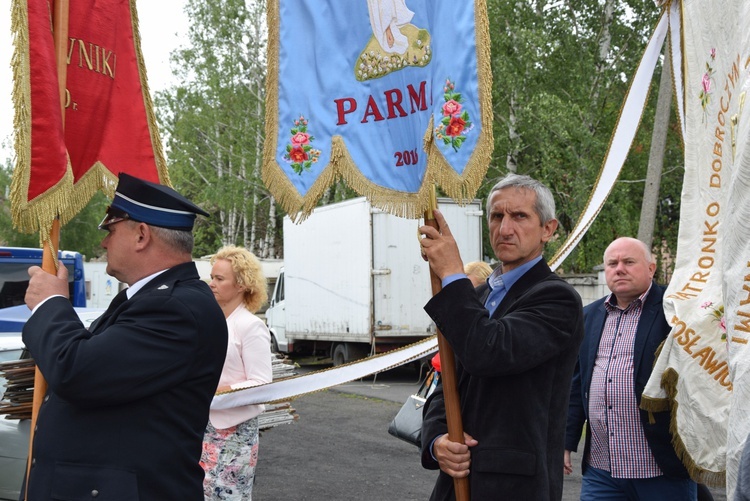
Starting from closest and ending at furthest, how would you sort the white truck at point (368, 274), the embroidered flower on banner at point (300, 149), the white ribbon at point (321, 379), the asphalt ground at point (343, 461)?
the embroidered flower on banner at point (300, 149)
the white ribbon at point (321, 379)
the asphalt ground at point (343, 461)
the white truck at point (368, 274)

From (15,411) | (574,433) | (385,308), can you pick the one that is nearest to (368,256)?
(385,308)

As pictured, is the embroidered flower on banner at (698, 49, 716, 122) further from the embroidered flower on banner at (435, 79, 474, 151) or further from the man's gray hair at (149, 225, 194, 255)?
the man's gray hair at (149, 225, 194, 255)

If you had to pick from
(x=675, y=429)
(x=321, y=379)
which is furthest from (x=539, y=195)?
(x=321, y=379)

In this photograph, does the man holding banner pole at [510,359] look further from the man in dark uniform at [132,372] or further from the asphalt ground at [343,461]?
the asphalt ground at [343,461]

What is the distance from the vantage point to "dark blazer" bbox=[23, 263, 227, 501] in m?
2.50

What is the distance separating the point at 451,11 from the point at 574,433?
2571 millimetres

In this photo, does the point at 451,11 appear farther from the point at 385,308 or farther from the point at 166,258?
the point at 385,308

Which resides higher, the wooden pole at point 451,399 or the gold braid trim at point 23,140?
the gold braid trim at point 23,140

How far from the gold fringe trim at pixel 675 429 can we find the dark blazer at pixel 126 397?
2.05 metres

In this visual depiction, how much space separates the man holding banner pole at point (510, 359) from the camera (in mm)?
2527

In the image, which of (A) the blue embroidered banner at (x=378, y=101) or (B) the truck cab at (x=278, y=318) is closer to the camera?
(A) the blue embroidered banner at (x=378, y=101)

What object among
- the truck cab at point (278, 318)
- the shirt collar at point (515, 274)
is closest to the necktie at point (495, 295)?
the shirt collar at point (515, 274)

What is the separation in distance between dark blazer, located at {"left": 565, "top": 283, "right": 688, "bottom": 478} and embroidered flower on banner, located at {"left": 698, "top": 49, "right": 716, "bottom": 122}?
1.03 m

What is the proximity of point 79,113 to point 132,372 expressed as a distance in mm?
1438
